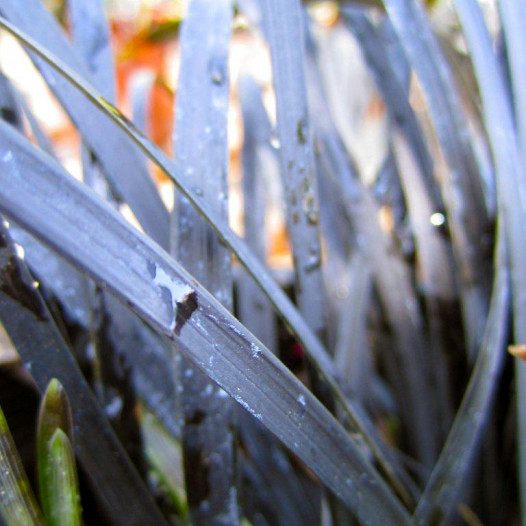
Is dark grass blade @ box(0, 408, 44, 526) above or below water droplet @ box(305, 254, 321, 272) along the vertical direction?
below

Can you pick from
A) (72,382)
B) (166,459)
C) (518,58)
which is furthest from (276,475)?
(518,58)

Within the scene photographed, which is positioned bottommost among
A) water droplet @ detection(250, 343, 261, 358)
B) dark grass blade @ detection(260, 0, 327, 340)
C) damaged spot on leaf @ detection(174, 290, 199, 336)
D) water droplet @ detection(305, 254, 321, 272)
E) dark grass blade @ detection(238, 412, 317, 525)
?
dark grass blade @ detection(238, 412, 317, 525)

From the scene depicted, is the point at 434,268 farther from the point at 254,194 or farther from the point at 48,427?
the point at 48,427

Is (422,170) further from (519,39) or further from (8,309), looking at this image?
(8,309)

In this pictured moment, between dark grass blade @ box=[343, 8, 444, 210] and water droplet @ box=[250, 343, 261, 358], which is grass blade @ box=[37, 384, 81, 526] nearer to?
water droplet @ box=[250, 343, 261, 358]

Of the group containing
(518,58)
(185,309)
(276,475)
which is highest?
(518,58)

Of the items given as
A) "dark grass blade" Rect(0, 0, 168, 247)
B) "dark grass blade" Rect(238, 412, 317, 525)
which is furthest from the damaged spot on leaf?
"dark grass blade" Rect(238, 412, 317, 525)

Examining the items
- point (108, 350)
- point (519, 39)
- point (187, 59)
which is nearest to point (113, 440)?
point (108, 350)
